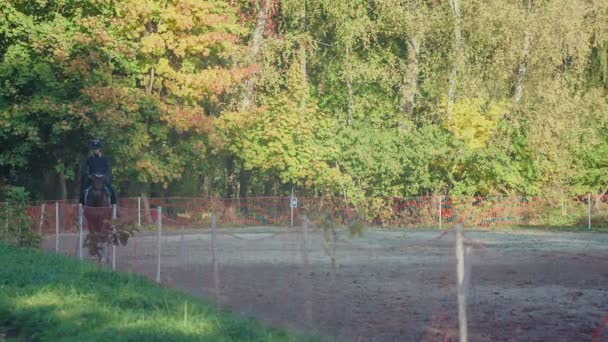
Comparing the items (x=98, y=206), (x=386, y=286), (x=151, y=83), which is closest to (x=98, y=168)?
(x=98, y=206)

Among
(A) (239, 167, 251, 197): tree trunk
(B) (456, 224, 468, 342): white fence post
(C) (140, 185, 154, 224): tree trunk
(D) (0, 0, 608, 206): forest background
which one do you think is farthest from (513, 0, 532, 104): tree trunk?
(B) (456, 224, 468, 342): white fence post

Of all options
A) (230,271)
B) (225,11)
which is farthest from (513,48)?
(230,271)

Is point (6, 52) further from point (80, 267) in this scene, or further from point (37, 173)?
point (80, 267)

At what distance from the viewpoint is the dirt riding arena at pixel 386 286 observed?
43.8 ft

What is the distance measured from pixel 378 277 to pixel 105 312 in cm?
821

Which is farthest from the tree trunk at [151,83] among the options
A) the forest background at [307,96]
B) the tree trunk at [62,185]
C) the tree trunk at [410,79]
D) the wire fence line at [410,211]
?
the tree trunk at [410,79]

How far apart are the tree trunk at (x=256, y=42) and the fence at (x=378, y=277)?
38.4 ft

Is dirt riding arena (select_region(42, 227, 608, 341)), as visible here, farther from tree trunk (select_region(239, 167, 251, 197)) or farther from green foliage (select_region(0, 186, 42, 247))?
tree trunk (select_region(239, 167, 251, 197))

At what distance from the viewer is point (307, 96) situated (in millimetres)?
49281

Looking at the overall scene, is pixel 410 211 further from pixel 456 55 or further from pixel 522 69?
pixel 522 69

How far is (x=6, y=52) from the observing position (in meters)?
41.6

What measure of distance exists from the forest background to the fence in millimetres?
6141

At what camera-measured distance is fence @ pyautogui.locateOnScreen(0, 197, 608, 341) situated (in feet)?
43.9

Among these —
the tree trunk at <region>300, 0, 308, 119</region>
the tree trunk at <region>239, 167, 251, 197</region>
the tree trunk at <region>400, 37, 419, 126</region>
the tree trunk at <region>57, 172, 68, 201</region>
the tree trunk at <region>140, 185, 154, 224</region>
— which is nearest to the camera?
the tree trunk at <region>140, 185, 154, 224</region>
